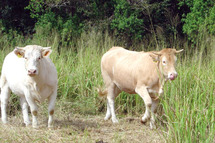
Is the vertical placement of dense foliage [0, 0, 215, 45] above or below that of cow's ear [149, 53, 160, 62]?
above

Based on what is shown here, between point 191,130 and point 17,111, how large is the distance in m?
4.07

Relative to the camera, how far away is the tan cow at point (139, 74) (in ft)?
17.0

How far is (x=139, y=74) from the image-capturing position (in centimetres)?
560

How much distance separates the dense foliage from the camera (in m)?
10.8

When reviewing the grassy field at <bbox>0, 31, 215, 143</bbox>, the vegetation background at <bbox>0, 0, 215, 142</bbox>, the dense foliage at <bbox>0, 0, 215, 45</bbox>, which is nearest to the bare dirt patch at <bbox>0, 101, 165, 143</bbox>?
the grassy field at <bbox>0, 31, 215, 143</bbox>

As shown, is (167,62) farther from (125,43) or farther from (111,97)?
(125,43)

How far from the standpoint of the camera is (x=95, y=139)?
456cm

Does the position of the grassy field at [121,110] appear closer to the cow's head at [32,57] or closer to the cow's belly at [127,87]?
the cow's belly at [127,87]

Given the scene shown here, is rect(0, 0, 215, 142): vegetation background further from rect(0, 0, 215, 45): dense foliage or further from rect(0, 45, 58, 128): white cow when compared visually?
rect(0, 45, 58, 128): white cow

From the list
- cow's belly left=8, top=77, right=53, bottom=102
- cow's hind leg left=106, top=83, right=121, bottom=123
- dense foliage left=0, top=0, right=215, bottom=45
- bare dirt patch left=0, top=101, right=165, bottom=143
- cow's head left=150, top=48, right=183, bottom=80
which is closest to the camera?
bare dirt patch left=0, top=101, right=165, bottom=143

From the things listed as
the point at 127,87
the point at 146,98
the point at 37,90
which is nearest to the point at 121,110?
the point at 127,87

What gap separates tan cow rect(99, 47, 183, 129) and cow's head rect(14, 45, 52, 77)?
5.10ft

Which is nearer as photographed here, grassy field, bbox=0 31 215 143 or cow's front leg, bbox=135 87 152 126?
grassy field, bbox=0 31 215 143

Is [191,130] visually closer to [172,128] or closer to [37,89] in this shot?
[172,128]
